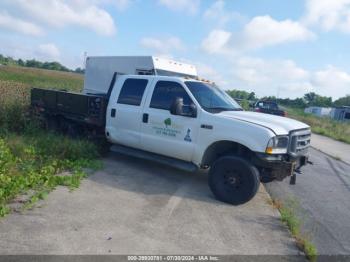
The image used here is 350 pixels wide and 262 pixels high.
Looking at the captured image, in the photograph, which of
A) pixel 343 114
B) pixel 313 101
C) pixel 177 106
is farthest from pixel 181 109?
pixel 313 101

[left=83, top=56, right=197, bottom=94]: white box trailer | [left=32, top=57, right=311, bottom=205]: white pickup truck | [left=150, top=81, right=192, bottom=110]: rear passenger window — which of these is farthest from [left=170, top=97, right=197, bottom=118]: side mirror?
[left=83, top=56, right=197, bottom=94]: white box trailer

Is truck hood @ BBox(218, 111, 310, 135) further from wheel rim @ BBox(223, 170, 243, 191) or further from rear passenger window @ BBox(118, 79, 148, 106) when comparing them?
rear passenger window @ BBox(118, 79, 148, 106)

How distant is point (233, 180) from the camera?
5.94m

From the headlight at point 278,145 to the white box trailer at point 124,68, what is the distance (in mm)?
7265

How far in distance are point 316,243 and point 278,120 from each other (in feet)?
7.63

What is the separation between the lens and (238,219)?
529cm

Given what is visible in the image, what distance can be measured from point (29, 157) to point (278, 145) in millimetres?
4682

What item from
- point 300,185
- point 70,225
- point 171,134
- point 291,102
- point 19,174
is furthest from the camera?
point 291,102

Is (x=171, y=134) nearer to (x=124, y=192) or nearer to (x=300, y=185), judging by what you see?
(x=124, y=192)

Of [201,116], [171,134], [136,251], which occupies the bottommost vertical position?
[136,251]

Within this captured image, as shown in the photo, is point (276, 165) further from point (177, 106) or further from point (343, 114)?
point (343, 114)

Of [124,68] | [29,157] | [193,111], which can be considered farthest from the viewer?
[124,68]

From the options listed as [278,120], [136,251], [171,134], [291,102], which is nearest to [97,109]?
[171,134]

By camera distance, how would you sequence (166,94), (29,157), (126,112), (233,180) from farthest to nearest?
(126,112)
(166,94)
(29,157)
(233,180)
